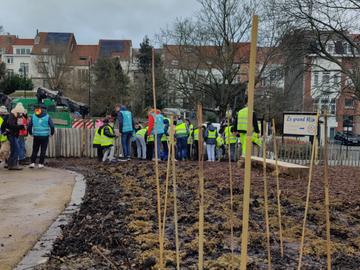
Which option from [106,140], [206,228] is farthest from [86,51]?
[206,228]

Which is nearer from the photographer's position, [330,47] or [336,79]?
[336,79]

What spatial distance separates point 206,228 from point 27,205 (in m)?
3.67

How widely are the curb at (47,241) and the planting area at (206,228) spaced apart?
107mm

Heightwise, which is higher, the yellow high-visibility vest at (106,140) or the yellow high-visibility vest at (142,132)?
the yellow high-visibility vest at (142,132)

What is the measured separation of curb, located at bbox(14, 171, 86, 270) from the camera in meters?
4.60

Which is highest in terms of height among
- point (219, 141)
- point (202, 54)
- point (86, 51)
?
point (86, 51)

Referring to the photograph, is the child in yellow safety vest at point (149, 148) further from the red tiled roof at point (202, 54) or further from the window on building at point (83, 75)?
the window on building at point (83, 75)

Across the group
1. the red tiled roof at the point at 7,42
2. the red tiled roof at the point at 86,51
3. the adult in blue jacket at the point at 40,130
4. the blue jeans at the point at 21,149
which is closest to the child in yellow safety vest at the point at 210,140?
the adult in blue jacket at the point at 40,130

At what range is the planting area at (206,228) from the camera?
4.41 meters

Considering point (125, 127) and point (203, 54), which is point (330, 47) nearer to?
point (203, 54)

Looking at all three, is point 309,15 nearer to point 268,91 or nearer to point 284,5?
point 284,5

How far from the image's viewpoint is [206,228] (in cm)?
543

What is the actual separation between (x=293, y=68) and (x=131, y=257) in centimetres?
2624

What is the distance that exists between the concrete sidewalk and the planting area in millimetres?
419
